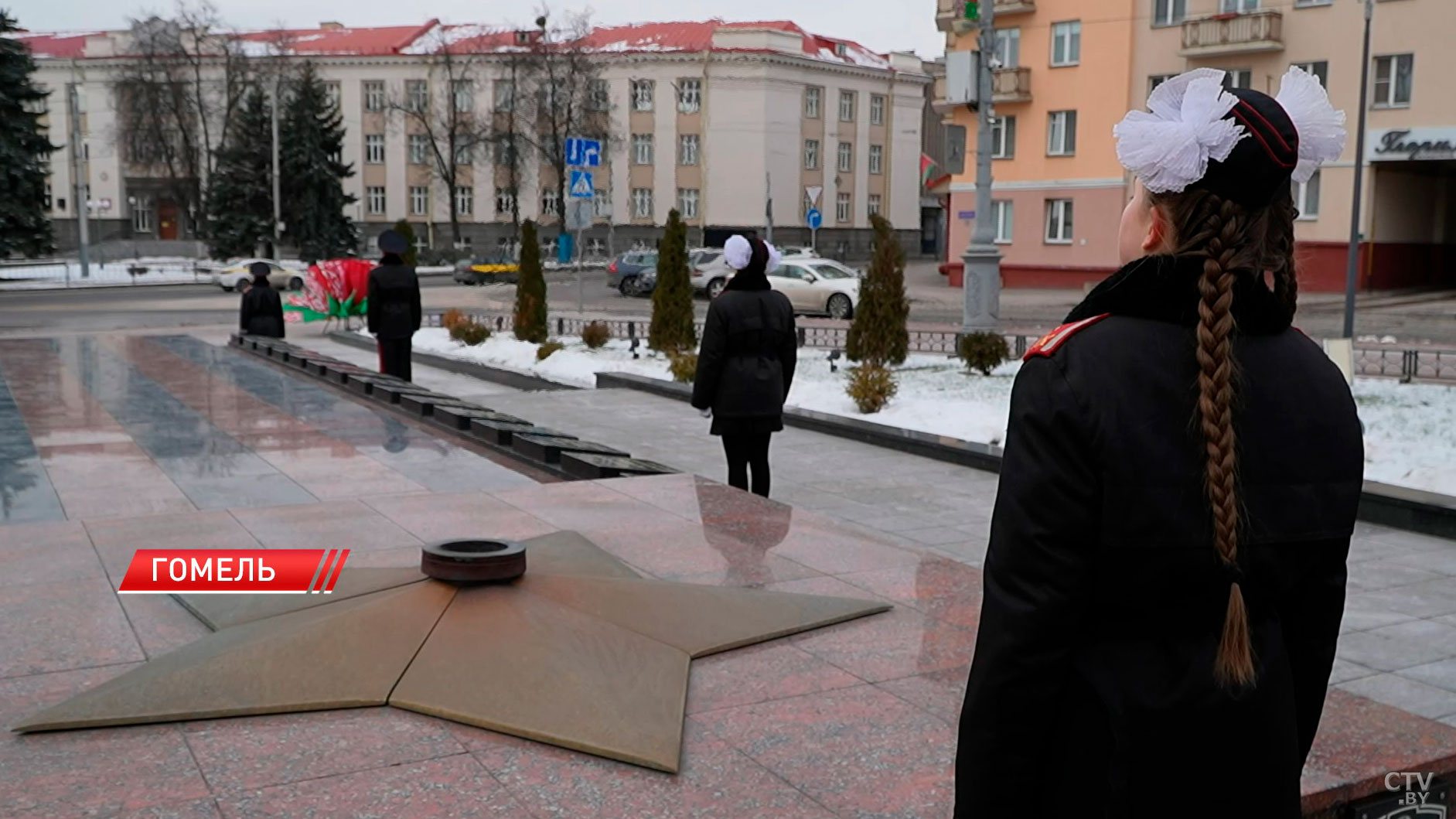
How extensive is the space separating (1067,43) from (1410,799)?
3781 cm

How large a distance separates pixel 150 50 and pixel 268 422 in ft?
211

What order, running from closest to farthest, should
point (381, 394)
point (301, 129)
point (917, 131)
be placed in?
point (381, 394) < point (301, 129) < point (917, 131)

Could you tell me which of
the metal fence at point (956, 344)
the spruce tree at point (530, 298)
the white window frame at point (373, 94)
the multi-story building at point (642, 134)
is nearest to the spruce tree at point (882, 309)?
the metal fence at point (956, 344)

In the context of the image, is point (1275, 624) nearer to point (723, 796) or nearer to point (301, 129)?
point (723, 796)

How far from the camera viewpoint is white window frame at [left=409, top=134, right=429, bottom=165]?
71062 millimetres

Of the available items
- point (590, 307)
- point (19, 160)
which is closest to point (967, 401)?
point (590, 307)

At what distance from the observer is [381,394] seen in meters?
11.9

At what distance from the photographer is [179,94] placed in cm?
6581

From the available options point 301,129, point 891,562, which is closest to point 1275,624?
point 891,562

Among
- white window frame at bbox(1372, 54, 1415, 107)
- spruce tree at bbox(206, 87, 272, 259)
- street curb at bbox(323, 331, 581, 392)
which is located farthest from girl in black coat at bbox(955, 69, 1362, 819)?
spruce tree at bbox(206, 87, 272, 259)

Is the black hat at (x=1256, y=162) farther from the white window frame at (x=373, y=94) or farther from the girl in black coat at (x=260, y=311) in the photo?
the white window frame at (x=373, y=94)

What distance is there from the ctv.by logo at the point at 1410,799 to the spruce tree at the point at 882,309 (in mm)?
12463

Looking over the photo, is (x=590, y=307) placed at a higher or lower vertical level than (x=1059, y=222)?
lower

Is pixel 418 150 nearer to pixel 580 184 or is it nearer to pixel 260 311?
pixel 580 184
